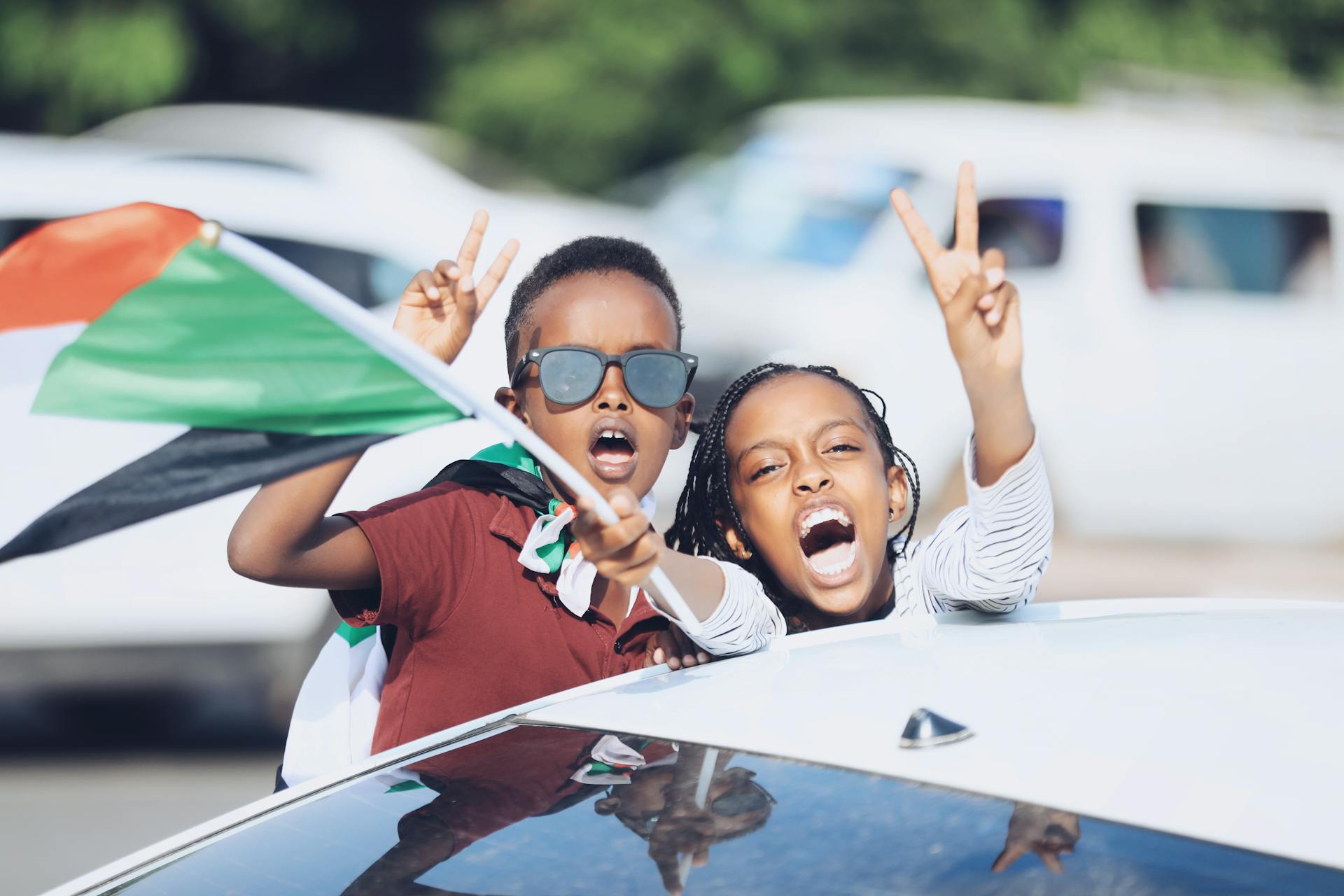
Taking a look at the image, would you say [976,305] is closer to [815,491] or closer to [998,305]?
[998,305]

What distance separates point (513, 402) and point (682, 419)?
0.30m

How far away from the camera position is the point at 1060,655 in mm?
1849

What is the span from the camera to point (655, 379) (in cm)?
231

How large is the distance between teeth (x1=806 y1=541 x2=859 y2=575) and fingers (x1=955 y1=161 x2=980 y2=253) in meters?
0.48

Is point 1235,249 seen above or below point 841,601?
above

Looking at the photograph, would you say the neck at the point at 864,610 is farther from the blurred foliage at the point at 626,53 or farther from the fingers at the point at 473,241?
the blurred foliage at the point at 626,53

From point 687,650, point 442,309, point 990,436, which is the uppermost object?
point 442,309

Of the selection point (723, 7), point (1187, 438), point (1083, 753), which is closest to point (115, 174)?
point (1083, 753)

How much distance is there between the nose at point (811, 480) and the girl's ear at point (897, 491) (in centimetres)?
26

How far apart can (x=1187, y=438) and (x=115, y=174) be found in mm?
5851

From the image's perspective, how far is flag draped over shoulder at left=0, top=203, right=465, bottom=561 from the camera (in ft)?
5.64

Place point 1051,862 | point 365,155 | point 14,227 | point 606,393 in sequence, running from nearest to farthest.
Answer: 1. point 1051,862
2. point 606,393
3. point 14,227
4. point 365,155

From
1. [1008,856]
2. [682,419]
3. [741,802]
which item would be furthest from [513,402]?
[1008,856]

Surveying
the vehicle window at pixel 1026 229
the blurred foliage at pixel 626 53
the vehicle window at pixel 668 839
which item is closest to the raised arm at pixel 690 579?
the vehicle window at pixel 668 839
